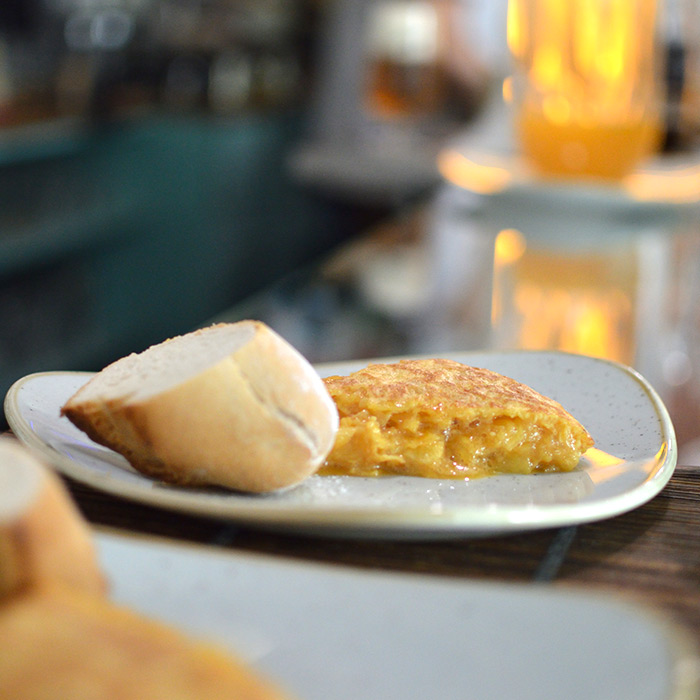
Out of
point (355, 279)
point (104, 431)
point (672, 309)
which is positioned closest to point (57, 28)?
point (355, 279)

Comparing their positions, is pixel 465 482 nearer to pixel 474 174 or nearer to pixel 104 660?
pixel 104 660

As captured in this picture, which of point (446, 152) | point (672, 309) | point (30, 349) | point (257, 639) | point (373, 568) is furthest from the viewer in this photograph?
point (30, 349)

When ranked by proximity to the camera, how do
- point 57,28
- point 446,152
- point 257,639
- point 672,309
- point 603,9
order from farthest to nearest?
1. point 57,28
2. point 446,152
3. point 603,9
4. point 672,309
5. point 257,639

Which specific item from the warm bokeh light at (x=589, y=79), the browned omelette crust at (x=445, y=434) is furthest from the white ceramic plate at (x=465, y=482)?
the warm bokeh light at (x=589, y=79)

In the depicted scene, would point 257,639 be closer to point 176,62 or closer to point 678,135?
point 678,135

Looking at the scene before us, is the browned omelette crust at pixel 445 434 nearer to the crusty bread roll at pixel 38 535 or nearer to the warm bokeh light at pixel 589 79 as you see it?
the crusty bread roll at pixel 38 535

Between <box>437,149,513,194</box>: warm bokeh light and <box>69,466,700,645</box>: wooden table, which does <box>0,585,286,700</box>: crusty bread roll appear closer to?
<box>69,466,700,645</box>: wooden table

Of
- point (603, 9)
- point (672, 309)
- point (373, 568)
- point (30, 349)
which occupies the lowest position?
point (30, 349)

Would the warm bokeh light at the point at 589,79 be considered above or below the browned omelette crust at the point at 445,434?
above
